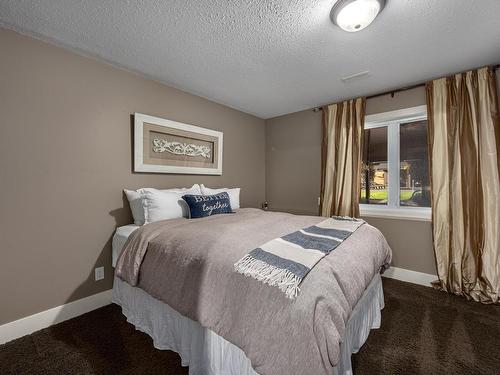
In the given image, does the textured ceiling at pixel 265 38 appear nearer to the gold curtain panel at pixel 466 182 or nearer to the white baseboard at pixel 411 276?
the gold curtain panel at pixel 466 182

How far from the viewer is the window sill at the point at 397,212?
277 centimetres

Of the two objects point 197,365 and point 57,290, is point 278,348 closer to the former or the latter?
point 197,365

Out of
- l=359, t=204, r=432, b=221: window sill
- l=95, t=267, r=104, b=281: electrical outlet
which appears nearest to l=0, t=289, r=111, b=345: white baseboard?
l=95, t=267, r=104, b=281: electrical outlet

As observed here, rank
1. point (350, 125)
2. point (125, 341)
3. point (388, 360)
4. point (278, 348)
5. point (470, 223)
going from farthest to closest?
point (350, 125), point (470, 223), point (125, 341), point (388, 360), point (278, 348)

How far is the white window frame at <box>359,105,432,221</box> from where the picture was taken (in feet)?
9.36

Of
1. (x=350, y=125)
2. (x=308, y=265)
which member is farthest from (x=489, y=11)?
(x=308, y=265)

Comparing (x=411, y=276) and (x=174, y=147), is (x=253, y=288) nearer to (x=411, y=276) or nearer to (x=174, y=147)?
(x=174, y=147)

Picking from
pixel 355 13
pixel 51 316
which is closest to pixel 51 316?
pixel 51 316

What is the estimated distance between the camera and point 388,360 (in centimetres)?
151

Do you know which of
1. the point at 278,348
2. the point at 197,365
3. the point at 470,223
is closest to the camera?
the point at 278,348

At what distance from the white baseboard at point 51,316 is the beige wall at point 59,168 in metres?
0.05

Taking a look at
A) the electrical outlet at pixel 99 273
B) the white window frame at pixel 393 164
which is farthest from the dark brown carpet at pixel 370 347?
the white window frame at pixel 393 164

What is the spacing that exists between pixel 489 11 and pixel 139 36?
2.57 meters

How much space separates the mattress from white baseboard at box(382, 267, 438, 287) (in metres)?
3.08
